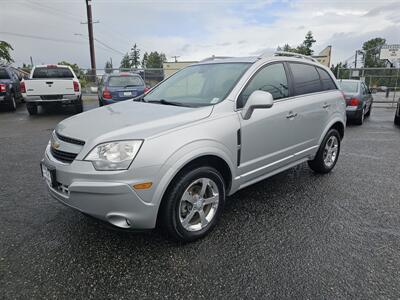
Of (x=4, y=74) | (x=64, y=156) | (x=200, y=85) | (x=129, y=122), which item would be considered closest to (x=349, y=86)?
(x=200, y=85)

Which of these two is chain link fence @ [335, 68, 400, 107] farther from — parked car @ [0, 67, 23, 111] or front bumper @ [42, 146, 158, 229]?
front bumper @ [42, 146, 158, 229]

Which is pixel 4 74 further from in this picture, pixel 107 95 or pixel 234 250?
pixel 234 250

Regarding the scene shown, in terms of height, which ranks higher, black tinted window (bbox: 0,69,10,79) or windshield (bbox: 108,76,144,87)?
black tinted window (bbox: 0,69,10,79)

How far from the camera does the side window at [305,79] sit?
3.98m

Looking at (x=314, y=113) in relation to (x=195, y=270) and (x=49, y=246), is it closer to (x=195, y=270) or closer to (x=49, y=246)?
(x=195, y=270)

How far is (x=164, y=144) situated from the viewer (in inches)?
97.3

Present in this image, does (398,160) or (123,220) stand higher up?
(123,220)

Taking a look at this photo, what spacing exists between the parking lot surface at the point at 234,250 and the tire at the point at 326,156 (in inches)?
16.9

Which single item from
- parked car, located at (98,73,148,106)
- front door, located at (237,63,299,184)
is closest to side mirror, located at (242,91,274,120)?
front door, located at (237,63,299,184)

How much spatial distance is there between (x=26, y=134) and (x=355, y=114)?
9.45 m

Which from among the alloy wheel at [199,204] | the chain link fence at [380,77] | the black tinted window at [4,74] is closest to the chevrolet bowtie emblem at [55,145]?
the alloy wheel at [199,204]

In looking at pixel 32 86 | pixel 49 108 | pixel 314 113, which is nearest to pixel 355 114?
pixel 314 113

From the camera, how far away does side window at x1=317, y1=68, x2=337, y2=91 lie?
454 centimetres

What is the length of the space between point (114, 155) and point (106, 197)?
33 centimetres
